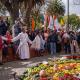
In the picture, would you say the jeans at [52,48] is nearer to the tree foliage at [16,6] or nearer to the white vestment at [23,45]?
the white vestment at [23,45]

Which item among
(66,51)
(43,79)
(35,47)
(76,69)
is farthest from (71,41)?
(43,79)

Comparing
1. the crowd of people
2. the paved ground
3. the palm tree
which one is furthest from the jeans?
the palm tree

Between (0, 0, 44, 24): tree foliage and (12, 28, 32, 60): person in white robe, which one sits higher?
(0, 0, 44, 24): tree foliage

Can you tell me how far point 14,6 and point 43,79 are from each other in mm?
17803

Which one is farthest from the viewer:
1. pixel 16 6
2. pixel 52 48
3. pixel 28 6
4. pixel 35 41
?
pixel 28 6

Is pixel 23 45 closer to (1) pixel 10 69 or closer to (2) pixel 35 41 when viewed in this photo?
(2) pixel 35 41

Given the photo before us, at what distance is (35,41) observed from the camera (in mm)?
22703

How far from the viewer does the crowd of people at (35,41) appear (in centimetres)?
2095

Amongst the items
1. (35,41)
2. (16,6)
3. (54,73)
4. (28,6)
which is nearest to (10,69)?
(35,41)

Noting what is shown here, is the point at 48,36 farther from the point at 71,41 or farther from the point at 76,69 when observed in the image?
the point at 76,69

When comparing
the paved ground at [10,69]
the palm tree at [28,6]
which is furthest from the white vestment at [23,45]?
the palm tree at [28,6]

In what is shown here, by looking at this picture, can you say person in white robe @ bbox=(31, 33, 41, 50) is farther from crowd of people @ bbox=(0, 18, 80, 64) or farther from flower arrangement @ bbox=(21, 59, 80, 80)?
A: flower arrangement @ bbox=(21, 59, 80, 80)

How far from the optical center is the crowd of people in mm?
20953

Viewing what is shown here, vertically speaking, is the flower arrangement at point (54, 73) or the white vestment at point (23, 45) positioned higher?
the white vestment at point (23, 45)
